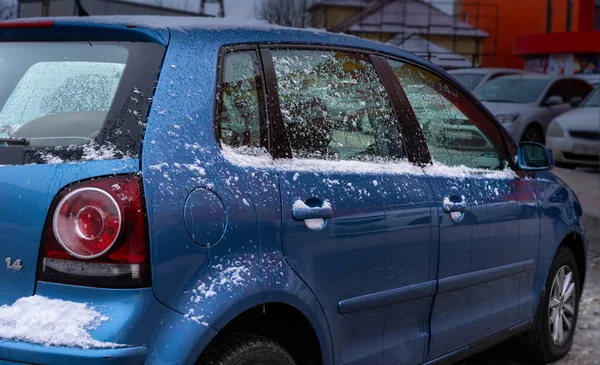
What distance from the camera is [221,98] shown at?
2738 mm

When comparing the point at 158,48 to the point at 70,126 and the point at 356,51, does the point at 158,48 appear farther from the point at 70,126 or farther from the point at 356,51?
the point at 356,51

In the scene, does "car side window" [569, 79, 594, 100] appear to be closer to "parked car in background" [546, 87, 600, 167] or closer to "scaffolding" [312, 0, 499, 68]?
"parked car in background" [546, 87, 600, 167]

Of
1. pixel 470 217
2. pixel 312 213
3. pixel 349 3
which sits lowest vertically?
pixel 470 217

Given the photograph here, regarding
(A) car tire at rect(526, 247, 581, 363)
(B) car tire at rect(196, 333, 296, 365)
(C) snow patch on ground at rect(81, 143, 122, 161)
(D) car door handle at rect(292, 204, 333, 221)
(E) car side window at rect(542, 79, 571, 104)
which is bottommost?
(A) car tire at rect(526, 247, 581, 363)

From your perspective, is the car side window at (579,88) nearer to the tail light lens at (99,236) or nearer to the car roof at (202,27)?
the car roof at (202,27)

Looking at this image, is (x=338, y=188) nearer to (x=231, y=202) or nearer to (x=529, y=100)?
(x=231, y=202)

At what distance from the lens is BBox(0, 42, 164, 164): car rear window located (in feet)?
8.18

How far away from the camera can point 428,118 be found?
3678mm

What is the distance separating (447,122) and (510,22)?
43544mm

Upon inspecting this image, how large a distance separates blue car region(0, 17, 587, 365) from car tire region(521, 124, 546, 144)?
11.6 metres

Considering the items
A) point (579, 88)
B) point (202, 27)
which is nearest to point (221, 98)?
point (202, 27)

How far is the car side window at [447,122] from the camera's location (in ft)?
11.9

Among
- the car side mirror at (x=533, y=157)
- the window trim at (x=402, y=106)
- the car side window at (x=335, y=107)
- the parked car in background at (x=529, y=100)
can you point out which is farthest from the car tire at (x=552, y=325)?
the parked car in background at (x=529, y=100)

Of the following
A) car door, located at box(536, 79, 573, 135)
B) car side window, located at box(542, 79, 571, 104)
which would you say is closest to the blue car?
car door, located at box(536, 79, 573, 135)
